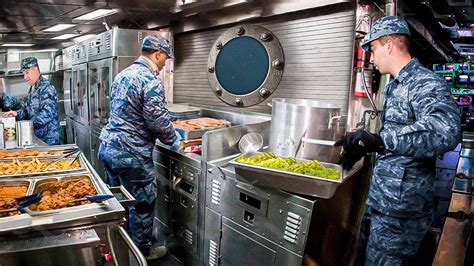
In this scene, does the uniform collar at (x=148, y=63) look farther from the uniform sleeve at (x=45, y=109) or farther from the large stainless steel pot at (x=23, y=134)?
the uniform sleeve at (x=45, y=109)

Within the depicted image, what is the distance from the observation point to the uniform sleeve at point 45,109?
482 cm

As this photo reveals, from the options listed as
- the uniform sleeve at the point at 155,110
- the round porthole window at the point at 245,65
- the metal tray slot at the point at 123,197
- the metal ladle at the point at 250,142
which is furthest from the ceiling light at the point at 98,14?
the metal tray slot at the point at 123,197

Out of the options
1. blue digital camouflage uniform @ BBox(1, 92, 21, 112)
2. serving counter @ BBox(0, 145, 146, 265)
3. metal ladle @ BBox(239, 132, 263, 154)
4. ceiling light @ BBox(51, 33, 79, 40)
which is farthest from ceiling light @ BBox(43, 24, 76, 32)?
serving counter @ BBox(0, 145, 146, 265)

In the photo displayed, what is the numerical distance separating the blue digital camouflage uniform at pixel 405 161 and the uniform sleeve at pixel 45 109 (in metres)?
4.77

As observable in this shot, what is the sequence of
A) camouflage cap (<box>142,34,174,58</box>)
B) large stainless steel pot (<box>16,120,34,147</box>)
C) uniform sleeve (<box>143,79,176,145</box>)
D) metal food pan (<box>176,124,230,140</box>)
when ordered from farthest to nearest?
large stainless steel pot (<box>16,120,34,147</box>) < metal food pan (<box>176,124,230,140</box>) < camouflage cap (<box>142,34,174,58</box>) < uniform sleeve (<box>143,79,176,145</box>)

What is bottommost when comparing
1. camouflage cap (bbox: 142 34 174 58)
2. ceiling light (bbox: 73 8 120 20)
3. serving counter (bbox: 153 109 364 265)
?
serving counter (bbox: 153 109 364 265)

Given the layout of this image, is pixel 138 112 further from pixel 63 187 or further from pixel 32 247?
pixel 32 247

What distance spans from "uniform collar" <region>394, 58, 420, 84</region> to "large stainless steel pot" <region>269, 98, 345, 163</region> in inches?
17.9

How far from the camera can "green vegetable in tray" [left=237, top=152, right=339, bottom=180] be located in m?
1.93

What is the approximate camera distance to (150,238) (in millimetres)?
3189

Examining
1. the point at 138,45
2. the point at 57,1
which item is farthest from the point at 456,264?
the point at 57,1

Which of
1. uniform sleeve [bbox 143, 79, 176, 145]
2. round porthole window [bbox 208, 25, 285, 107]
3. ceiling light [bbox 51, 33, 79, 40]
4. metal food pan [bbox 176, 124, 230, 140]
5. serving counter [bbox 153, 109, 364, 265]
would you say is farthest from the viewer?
ceiling light [bbox 51, 33, 79, 40]

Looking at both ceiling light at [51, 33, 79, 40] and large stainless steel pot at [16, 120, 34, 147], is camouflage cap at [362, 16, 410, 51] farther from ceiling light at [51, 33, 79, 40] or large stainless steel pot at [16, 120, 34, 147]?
ceiling light at [51, 33, 79, 40]

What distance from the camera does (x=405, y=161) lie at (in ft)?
6.42
